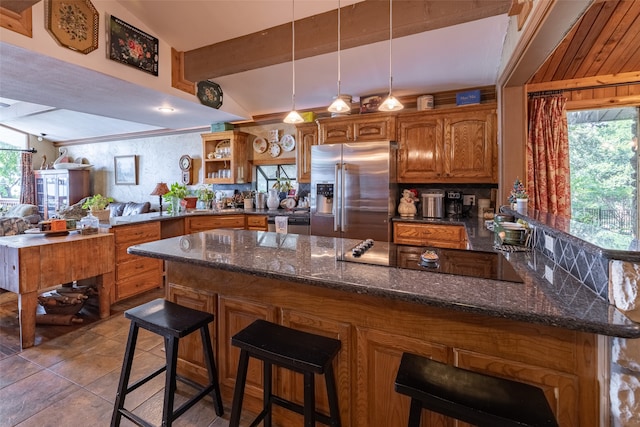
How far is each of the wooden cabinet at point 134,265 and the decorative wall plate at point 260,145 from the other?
2.03 meters

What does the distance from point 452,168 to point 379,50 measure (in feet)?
5.10

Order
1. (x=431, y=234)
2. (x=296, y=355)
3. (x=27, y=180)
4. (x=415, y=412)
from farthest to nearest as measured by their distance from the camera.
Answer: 1. (x=27, y=180)
2. (x=431, y=234)
3. (x=296, y=355)
4. (x=415, y=412)

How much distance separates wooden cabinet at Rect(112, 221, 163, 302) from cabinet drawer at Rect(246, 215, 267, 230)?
1.20 metres

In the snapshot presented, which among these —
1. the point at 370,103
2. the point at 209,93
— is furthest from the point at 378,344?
the point at 209,93

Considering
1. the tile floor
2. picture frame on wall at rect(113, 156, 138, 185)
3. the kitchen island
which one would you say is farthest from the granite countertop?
picture frame on wall at rect(113, 156, 138, 185)

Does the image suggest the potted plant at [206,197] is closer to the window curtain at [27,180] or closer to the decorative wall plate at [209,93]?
the decorative wall plate at [209,93]

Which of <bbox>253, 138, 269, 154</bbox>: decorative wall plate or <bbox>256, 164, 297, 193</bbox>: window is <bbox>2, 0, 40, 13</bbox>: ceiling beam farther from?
<bbox>256, 164, 297, 193</bbox>: window

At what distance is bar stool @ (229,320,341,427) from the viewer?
46.2 inches

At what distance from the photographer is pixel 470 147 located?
346 cm

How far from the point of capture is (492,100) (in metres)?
3.65

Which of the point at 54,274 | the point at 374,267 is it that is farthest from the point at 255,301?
the point at 54,274

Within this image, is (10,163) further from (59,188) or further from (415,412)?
(415,412)

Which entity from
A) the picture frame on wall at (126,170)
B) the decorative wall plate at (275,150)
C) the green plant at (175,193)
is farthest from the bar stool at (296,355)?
the picture frame on wall at (126,170)

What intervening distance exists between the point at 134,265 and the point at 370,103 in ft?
11.2
